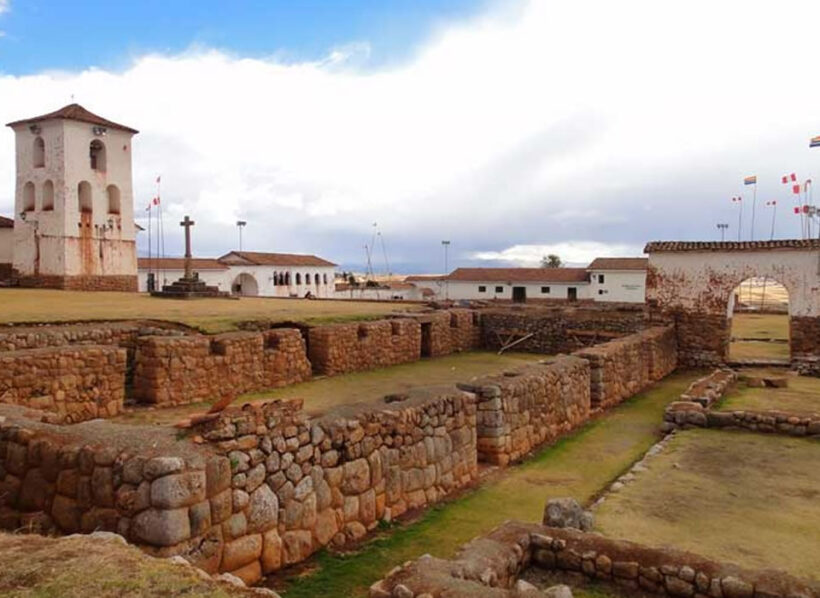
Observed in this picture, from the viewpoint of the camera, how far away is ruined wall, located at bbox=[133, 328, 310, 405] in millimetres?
12773

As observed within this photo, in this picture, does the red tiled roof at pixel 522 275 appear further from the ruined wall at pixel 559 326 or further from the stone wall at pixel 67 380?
the stone wall at pixel 67 380

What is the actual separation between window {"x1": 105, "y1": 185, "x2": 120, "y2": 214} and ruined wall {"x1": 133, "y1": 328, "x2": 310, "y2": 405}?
24412 millimetres

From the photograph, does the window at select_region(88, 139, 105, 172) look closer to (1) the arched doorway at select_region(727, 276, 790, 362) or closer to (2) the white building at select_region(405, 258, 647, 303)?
(1) the arched doorway at select_region(727, 276, 790, 362)

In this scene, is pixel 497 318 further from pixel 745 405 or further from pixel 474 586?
pixel 474 586

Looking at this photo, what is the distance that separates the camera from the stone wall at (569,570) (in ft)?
15.2

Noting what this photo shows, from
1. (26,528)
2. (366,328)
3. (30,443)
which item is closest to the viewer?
(26,528)

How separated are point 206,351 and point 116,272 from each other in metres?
25.9

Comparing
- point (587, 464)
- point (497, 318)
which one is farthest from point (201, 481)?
point (497, 318)

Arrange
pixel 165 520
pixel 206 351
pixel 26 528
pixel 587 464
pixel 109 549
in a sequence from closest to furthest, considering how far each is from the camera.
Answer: pixel 109 549
pixel 165 520
pixel 26 528
pixel 587 464
pixel 206 351

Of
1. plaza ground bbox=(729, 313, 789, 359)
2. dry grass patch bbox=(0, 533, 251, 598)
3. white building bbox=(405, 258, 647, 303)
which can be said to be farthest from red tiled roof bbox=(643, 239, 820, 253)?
white building bbox=(405, 258, 647, 303)

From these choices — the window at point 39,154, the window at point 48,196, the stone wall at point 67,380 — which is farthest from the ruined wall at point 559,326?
the window at point 39,154

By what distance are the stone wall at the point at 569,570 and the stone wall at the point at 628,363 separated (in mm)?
8775

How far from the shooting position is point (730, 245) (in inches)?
842

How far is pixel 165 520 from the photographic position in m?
4.98
